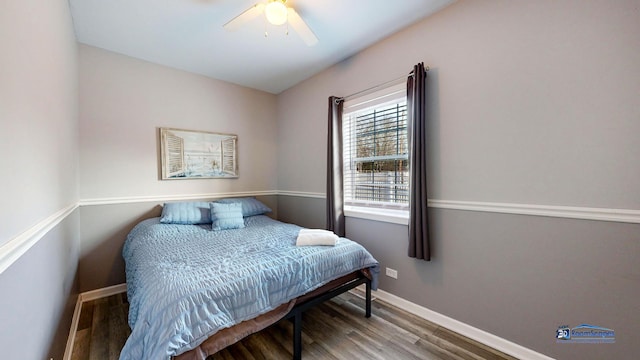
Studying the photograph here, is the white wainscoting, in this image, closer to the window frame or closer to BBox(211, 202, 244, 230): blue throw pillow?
BBox(211, 202, 244, 230): blue throw pillow

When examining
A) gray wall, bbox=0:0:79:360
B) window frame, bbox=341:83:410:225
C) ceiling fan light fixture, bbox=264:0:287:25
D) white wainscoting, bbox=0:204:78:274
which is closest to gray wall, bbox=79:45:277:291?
gray wall, bbox=0:0:79:360

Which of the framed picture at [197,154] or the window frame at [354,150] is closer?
the window frame at [354,150]

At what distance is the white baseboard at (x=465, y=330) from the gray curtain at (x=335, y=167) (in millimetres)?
918

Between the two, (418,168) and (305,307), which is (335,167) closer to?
(418,168)

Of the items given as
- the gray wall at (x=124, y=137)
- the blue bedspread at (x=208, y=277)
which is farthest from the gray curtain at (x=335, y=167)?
the gray wall at (x=124, y=137)

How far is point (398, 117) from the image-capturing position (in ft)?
8.17

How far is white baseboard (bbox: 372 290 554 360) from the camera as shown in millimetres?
1703

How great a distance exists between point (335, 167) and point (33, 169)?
92.8 inches

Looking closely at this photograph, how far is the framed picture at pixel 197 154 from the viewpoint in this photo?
3068 mm

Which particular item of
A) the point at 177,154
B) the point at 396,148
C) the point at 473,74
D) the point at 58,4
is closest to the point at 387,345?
the point at 396,148

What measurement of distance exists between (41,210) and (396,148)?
262 centimetres

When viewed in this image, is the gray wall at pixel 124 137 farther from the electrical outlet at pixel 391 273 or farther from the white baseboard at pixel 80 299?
the electrical outlet at pixel 391 273

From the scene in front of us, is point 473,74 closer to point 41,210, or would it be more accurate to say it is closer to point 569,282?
point 569,282

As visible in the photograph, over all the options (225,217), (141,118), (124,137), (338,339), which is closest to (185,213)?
(225,217)
